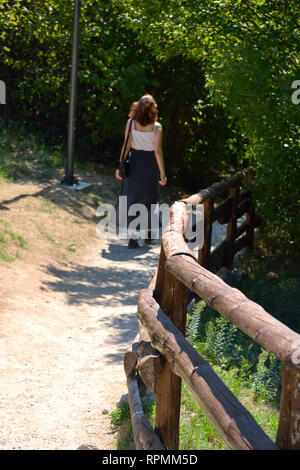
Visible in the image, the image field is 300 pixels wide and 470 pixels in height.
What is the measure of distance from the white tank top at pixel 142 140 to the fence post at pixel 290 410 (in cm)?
607

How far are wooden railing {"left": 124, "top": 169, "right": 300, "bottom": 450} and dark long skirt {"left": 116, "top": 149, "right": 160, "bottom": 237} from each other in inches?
111

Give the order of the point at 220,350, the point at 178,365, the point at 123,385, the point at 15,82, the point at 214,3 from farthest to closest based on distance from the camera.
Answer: the point at 15,82, the point at 214,3, the point at 220,350, the point at 123,385, the point at 178,365

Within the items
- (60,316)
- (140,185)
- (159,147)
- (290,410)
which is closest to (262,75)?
(159,147)

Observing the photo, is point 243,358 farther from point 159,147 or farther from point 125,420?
point 159,147

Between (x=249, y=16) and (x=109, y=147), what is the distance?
674 centimetres

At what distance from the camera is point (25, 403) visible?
441cm

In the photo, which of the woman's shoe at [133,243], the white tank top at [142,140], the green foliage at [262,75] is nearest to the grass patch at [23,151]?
the woman's shoe at [133,243]

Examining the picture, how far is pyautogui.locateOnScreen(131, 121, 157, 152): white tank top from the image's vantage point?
794 cm

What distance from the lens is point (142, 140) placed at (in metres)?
8.00

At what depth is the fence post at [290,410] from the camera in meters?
2.08

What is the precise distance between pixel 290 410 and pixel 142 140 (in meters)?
6.16

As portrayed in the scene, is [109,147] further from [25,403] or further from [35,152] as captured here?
[25,403]
